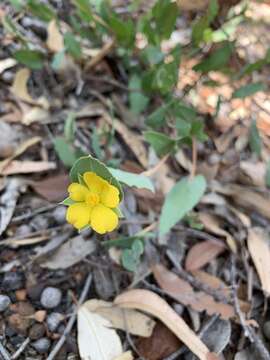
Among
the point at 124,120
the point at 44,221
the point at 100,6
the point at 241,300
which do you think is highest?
the point at 100,6

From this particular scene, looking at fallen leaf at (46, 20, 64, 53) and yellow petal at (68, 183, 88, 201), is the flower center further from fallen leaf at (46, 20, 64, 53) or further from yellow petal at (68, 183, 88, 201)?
fallen leaf at (46, 20, 64, 53)

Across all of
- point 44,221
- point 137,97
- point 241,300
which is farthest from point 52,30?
point 241,300

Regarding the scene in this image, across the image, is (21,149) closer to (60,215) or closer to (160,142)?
(60,215)

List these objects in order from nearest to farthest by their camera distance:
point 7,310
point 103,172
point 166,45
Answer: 1. point 103,172
2. point 7,310
3. point 166,45

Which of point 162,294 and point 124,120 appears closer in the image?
point 162,294

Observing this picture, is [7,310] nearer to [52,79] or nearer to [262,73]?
[52,79]

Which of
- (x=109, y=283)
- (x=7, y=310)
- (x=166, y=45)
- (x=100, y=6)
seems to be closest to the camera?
(x=7, y=310)
